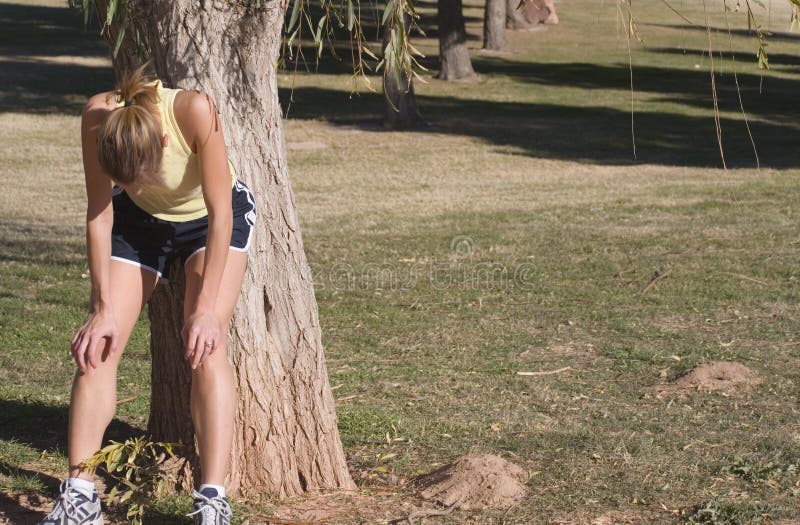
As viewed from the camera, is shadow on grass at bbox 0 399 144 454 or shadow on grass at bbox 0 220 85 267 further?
shadow on grass at bbox 0 220 85 267

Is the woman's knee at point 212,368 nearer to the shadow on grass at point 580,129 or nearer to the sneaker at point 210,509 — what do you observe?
the sneaker at point 210,509

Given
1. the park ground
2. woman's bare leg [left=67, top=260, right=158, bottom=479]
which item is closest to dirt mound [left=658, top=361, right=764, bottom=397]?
the park ground

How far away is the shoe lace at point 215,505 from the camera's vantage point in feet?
11.6

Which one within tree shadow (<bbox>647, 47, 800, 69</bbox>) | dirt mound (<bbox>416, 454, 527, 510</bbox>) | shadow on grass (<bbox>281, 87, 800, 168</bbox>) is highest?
dirt mound (<bbox>416, 454, 527, 510</bbox>)

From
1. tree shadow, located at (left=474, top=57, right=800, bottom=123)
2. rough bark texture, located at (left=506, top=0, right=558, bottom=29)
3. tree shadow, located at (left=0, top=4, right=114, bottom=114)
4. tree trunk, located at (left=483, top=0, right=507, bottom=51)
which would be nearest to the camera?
tree shadow, located at (left=0, top=4, right=114, bottom=114)

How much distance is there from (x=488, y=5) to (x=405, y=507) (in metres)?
26.8

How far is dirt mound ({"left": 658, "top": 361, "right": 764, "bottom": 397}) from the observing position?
5746 mm

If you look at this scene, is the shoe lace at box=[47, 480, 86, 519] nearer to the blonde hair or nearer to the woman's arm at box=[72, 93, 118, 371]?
the woman's arm at box=[72, 93, 118, 371]

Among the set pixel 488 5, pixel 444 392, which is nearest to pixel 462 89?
pixel 488 5

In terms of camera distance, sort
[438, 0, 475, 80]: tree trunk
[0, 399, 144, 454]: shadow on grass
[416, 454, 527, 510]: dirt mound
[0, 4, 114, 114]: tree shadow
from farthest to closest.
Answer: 1. [438, 0, 475, 80]: tree trunk
2. [0, 4, 114, 114]: tree shadow
3. [0, 399, 144, 454]: shadow on grass
4. [416, 454, 527, 510]: dirt mound

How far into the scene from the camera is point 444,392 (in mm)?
5766

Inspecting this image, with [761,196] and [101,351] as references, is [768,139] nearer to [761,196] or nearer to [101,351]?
[761,196]

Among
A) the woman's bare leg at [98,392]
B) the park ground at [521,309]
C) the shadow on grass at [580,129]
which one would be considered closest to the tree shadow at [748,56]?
the shadow on grass at [580,129]

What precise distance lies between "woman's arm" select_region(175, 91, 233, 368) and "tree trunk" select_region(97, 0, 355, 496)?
411 millimetres
